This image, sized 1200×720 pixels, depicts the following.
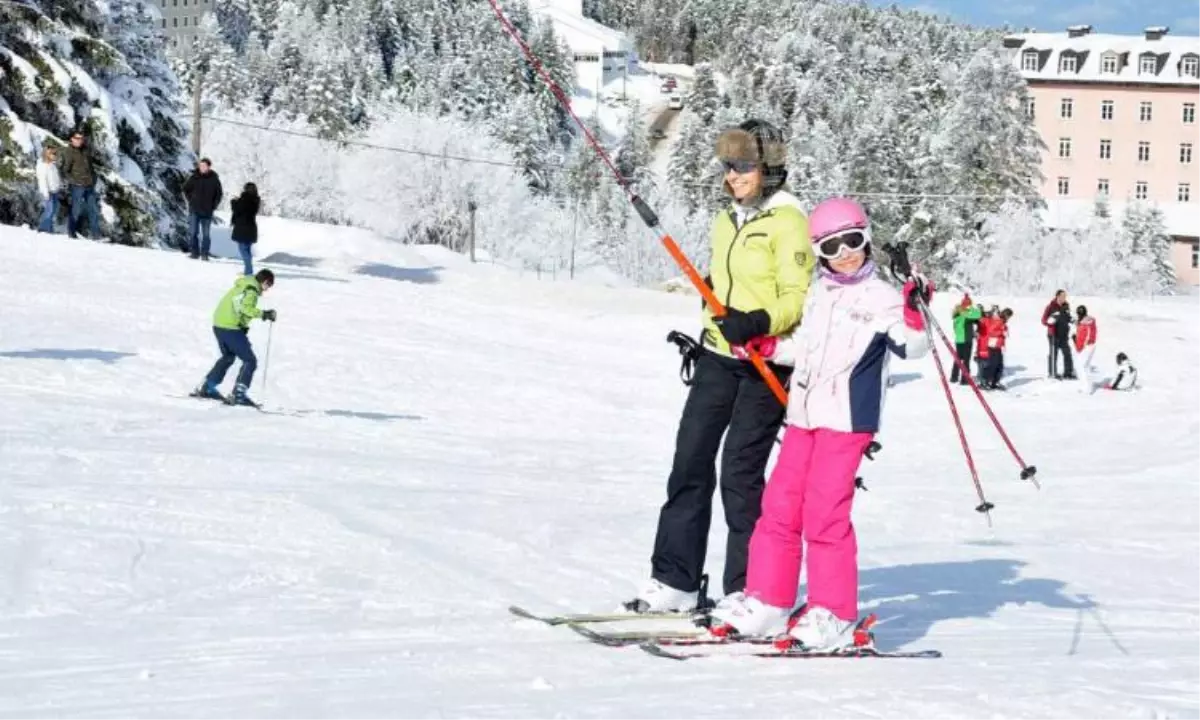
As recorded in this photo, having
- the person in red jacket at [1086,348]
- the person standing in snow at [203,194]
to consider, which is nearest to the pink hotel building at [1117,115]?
the person in red jacket at [1086,348]

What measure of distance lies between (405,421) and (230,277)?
995cm

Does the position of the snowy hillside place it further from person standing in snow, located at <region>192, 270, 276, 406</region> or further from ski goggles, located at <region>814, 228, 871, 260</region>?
ski goggles, located at <region>814, 228, 871, 260</region>

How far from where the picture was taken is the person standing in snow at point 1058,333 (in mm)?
27062

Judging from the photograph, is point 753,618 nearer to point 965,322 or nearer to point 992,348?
point 992,348

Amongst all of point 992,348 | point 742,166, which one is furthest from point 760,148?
point 992,348

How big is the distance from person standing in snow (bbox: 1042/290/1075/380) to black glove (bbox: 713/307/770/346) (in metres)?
22.3

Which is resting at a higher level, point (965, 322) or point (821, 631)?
point (965, 322)

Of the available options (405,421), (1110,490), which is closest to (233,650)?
(405,421)

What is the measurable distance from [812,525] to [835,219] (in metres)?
1.11

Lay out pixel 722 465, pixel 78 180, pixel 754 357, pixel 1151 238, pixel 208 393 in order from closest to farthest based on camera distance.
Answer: pixel 754 357, pixel 722 465, pixel 208 393, pixel 78 180, pixel 1151 238

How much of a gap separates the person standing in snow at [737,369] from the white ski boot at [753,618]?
37 cm

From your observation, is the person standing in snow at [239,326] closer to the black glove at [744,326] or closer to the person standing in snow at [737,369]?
the person standing in snow at [737,369]

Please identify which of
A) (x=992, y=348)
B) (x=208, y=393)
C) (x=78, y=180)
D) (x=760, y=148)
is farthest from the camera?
(x=992, y=348)

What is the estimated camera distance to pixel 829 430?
5.64m
